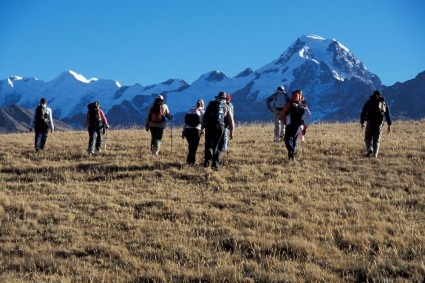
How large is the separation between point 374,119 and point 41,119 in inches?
455

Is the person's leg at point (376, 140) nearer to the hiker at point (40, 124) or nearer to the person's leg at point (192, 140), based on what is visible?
the person's leg at point (192, 140)

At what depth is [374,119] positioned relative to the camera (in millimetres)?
15453

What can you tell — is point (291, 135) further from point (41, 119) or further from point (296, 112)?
point (41, 119)

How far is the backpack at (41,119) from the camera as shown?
1853 cm

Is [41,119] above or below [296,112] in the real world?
below

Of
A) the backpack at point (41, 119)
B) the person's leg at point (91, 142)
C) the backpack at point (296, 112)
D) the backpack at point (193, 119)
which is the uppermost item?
the backpack at point (296, 112)

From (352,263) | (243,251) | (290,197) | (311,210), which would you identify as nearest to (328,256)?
(352,263)

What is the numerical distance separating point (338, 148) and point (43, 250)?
11.2 meters

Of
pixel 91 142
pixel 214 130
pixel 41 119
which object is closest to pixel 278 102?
pixel 214 130

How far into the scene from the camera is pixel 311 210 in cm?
984

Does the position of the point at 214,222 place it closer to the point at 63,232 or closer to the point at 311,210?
the point at 311,210

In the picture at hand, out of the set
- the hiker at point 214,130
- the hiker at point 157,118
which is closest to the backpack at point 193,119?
the hiker at point 214,130

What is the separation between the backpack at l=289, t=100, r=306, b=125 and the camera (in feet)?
49.1

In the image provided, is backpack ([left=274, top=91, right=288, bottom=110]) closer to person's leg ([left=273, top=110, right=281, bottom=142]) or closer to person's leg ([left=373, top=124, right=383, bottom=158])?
person's leg ([left=273, top=110, right=281, bottom=142])
